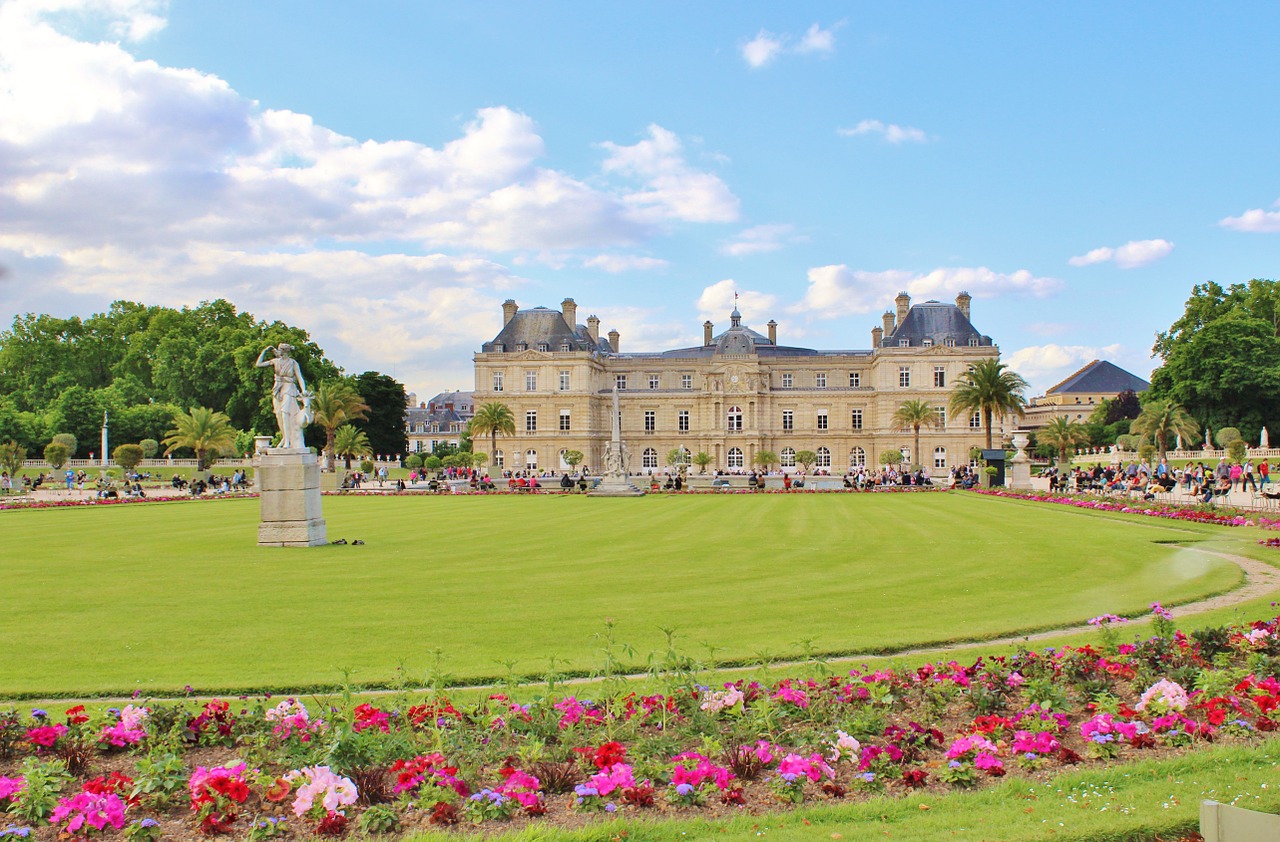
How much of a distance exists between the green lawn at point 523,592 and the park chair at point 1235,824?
5100 mm

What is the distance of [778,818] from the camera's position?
540 centimetres

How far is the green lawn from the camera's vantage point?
31.7 ft

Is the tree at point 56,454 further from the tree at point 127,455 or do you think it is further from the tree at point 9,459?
the tree at point 9,459

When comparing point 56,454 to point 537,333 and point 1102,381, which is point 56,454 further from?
point 1102,381

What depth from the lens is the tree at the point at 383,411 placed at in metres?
86.8

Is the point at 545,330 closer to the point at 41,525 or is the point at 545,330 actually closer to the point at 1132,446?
the point at 1132,446

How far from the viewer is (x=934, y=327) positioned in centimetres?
8719

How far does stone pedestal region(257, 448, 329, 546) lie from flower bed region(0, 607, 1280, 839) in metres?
13.2

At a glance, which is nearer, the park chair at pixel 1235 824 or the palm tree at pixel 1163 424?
the park chair at pixel 1235 824

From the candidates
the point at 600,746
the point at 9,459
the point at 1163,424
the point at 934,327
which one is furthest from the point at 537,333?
the point at 600,746

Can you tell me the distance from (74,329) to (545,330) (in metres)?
43.5

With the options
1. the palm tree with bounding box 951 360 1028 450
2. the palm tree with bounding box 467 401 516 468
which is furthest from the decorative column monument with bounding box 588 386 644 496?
the palm tree with bounding box 467 401 516 468

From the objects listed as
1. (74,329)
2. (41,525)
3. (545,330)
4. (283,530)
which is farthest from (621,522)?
(74,329)

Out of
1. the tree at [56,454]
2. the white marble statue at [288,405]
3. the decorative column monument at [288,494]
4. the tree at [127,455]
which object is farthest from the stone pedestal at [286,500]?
the tree at [127,455]
